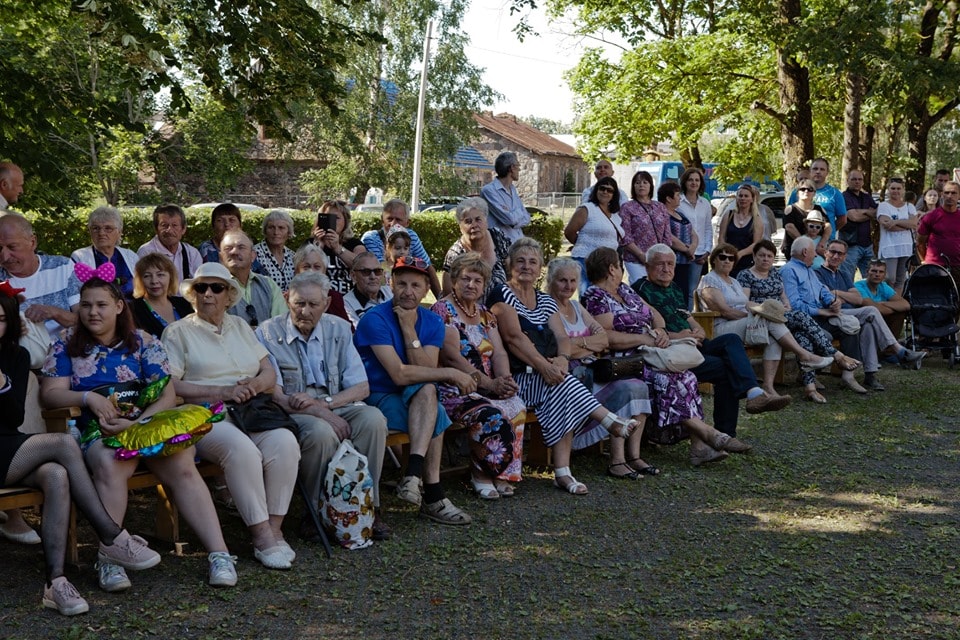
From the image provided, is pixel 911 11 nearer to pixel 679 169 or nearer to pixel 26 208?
pixel 26 208

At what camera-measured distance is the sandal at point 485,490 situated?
5504mm

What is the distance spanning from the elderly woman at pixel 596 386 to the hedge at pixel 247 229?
35.6ft

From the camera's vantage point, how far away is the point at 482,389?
5.70 metres

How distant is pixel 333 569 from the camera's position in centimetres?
439

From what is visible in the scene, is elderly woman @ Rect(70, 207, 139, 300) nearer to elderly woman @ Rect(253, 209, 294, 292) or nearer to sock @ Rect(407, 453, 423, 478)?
elderly woman @ Rect(253, 209, 294, 292)

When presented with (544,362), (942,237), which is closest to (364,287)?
(544,362)

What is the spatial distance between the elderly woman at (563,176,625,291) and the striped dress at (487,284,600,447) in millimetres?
2343

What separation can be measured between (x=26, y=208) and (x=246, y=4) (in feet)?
10.1

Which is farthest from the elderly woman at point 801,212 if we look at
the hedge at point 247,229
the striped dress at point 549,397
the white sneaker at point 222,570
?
the hedge at point 247,229

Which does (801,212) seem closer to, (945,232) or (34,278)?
(945,232)

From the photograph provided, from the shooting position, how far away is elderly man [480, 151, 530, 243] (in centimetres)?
795

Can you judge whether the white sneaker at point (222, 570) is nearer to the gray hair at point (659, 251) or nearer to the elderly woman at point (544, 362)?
the elderly woman at point (544, 362)

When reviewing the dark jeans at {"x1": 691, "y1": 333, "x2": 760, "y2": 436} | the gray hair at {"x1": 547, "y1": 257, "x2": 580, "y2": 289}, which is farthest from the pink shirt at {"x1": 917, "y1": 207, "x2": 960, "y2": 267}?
the gray hair at {"x1": 547, "y1": 257, "x2": 580, "y2": 289}

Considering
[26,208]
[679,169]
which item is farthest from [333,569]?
[679,169]
